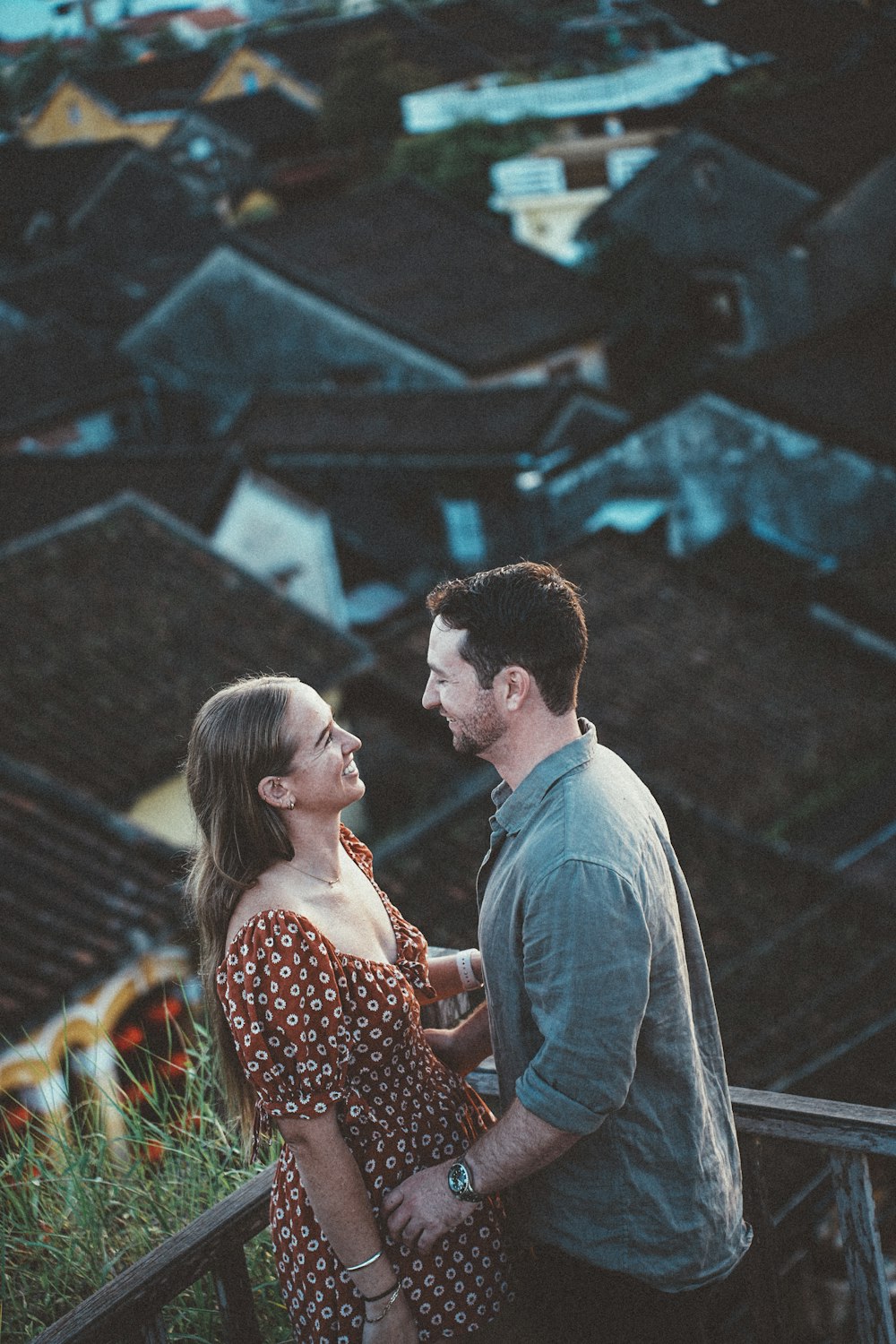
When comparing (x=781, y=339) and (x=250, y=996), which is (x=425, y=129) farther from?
(x=250, y=996)

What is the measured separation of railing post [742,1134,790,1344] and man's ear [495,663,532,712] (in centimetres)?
91

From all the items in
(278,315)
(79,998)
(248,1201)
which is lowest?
(278,315)

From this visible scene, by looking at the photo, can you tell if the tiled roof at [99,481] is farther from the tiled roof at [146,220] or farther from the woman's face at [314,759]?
the woman's face at [314,759]

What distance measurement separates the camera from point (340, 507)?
1820 centimetres

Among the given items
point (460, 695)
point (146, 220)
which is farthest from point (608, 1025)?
point (146, 220)

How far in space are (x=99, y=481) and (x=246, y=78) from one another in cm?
1087

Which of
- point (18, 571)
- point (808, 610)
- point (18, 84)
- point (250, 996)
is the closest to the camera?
point (250, 996)

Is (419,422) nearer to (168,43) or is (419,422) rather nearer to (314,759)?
(168,43)

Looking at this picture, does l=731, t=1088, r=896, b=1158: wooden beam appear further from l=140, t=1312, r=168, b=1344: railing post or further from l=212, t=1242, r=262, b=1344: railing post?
l=140, t=1312, r=168, b=1344: railing post

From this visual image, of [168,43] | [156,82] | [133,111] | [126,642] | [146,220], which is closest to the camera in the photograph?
[126,642]

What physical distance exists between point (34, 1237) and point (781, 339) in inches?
726

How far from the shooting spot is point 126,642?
1053 centimetres

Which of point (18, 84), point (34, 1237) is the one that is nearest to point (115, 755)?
point (34, 1237)

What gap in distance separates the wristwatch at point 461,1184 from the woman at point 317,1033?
0.11 metres
